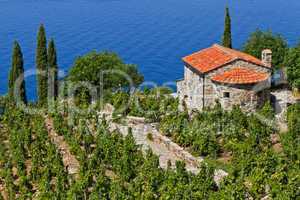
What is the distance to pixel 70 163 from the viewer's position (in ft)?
91.4

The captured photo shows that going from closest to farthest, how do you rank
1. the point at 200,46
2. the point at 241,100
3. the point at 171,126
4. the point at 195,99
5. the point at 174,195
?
1. the point at 174,195
2. the point at 171,126
3. the point at 241,100
4. the point at 195,99
5. the point at 200,46

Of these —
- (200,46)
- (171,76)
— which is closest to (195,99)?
(171,76)

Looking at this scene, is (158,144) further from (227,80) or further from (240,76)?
(240,76)

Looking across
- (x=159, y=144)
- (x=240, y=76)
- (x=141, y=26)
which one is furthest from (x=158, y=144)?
(x=141, y=26)

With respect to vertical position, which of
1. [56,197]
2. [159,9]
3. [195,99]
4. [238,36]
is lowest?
[56,197]

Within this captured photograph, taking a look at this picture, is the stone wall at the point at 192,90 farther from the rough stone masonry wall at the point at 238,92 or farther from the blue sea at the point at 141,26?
the blue sea at the point at 141,26

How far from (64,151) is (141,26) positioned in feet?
286

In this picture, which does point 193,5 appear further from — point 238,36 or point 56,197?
point 56,197

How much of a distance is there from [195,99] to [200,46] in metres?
63.2

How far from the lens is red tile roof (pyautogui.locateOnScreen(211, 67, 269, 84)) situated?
33.2m

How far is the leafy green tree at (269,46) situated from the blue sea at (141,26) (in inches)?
1288

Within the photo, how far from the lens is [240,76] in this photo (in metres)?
33.5

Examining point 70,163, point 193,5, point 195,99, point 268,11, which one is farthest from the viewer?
point 193,5

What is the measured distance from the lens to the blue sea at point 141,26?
298 ft
